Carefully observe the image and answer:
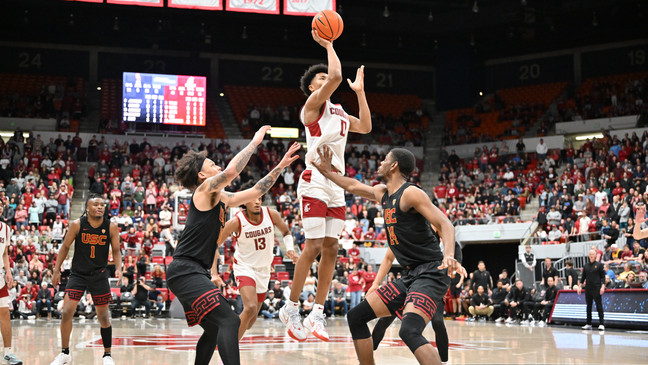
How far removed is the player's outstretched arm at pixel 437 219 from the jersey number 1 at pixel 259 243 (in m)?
3.56

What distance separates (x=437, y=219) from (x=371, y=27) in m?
32.6

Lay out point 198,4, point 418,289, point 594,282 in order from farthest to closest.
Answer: point 198,4 → point 594,282 → point 418,289

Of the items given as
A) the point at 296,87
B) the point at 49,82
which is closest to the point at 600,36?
the point at 296,87

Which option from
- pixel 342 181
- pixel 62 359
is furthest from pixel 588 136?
pixel 62 359

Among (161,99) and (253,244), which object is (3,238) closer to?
(253,244)

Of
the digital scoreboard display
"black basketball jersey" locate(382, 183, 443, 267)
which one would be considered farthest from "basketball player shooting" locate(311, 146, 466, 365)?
the digital scoreboard display

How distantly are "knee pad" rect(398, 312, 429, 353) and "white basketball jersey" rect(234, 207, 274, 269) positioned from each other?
12.4 ft

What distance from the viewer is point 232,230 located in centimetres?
975

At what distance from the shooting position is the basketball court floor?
9.88 m

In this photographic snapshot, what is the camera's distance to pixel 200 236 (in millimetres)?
6430

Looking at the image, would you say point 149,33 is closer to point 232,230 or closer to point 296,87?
point 296,87

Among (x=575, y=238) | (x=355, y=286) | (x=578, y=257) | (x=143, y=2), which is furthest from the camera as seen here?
(x=143, y=2)

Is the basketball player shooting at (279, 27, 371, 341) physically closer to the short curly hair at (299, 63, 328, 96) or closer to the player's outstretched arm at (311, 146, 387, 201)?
the short curly hair at (299, 63, 328, 96)

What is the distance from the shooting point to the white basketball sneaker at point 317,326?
7340 mm
